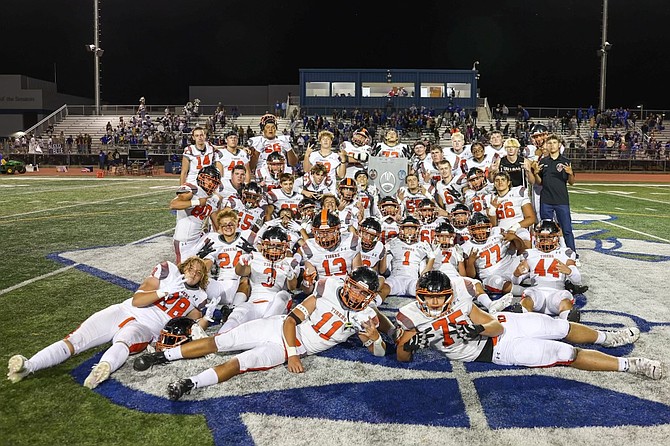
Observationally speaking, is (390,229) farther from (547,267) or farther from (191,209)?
(191,209)

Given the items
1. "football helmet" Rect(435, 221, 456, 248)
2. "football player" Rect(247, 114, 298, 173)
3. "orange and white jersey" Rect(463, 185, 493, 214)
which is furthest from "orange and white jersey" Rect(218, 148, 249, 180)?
"orange and white jersey" Rect(463, 185, 493, 214)

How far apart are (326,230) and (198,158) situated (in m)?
3.34

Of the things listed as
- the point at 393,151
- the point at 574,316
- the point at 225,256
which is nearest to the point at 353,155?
the point at 393,151

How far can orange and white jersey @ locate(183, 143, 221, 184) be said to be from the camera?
8.48m

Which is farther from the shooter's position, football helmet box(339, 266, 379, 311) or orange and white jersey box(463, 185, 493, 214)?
orange and white jersey box(463, 185, 493, 214)

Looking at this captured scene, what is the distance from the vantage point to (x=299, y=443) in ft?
11.6

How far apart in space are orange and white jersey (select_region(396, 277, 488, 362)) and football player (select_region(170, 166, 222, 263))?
141 inches

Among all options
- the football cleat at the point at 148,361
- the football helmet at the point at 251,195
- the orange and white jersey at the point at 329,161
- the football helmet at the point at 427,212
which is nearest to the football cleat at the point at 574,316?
the football helmet at the point at 427,212

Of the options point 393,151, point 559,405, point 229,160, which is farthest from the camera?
point 393,151

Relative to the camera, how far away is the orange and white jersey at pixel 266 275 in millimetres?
6184

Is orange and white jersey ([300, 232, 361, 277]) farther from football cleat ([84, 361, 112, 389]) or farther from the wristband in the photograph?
football cleat ([84, 361, 112, 389])

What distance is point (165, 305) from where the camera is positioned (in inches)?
199

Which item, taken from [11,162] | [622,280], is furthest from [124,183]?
[622,280]

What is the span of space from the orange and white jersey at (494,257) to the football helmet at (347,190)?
6.01 feet
